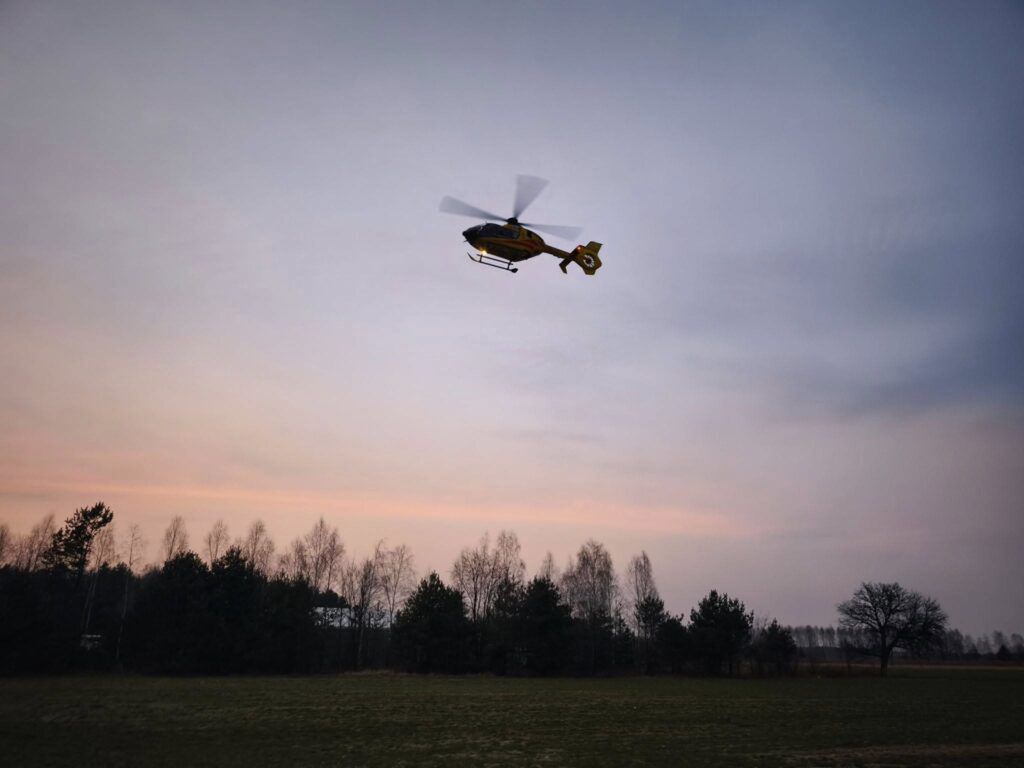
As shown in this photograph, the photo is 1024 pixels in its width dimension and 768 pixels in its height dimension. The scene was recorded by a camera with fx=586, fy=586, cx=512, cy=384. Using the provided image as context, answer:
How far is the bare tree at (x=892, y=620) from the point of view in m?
72.6

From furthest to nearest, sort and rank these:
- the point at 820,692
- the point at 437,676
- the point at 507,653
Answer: the point at 507,653 → the point at 437,676 → the point at 820,692

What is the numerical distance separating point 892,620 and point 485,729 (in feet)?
242

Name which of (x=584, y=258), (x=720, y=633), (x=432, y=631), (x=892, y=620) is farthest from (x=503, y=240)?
(x=892, y=620)

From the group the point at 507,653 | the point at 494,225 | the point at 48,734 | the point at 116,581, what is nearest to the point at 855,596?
the point at 507,653

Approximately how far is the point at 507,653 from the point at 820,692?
3045cm

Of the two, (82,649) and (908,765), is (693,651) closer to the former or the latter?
(908,765)

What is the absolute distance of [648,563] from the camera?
9394 centimetres

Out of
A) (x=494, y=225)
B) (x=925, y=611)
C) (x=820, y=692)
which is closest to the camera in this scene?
(x=494, y=225)

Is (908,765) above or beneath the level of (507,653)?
above

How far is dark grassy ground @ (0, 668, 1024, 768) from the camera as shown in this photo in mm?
17359

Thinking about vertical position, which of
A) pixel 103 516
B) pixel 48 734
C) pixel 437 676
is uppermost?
pixel 103 516

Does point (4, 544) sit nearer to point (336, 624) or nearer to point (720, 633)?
point (336, 624)

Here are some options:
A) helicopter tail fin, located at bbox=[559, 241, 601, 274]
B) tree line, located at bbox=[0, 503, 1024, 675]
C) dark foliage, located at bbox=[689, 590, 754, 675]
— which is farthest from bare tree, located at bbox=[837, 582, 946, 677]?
helicopter tail fin, located at bbox=[559, 241, 601, 274]

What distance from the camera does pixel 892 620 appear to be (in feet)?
244
